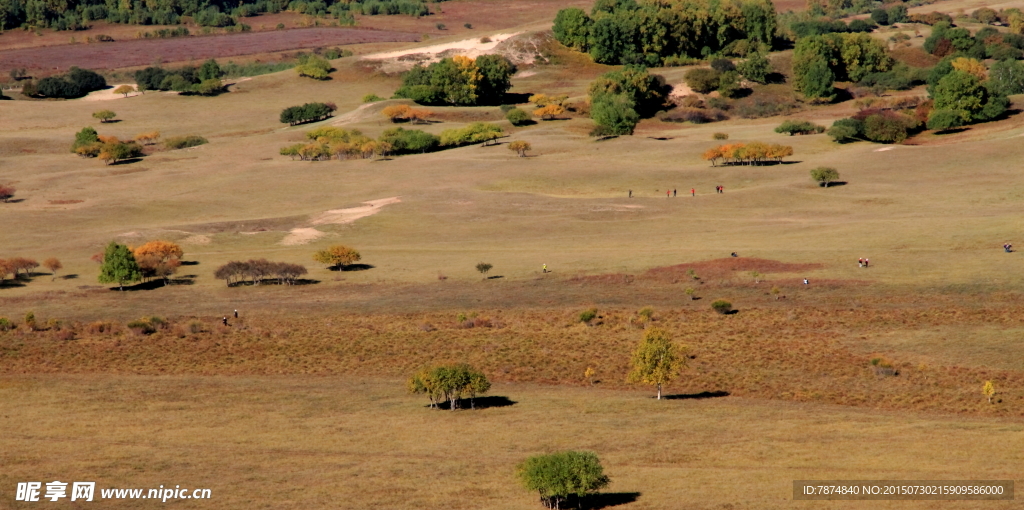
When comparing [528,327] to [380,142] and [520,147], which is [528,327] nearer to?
[520,147]

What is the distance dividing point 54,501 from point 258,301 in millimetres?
41238

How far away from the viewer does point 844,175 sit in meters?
121

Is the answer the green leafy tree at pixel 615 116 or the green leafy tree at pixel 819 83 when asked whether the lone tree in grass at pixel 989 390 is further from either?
the green leafy tree at pixel 819 83

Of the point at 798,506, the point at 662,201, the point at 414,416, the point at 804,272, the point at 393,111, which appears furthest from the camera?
the point at 393,111

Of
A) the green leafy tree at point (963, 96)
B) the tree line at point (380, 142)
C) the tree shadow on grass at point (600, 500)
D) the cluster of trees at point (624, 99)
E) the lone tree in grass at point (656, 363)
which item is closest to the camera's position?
the tree shadow on grass at point (600, 500)

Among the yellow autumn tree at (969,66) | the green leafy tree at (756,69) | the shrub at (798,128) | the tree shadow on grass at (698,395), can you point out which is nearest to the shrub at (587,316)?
the tree shadow on grass at (698,395)

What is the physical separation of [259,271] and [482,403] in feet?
118

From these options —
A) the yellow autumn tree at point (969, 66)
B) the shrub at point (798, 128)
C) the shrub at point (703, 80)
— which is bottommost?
the shrub at point (798, 128)

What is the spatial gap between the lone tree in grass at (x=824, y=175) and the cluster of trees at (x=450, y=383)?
227ft

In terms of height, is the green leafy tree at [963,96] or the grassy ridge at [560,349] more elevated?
the green leafy tree at [963,96]

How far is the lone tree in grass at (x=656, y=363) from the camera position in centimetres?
5694

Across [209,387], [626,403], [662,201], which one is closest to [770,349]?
[626,403]

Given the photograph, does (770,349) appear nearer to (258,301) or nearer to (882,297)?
(882,297)

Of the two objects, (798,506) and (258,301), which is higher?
(798,506)
